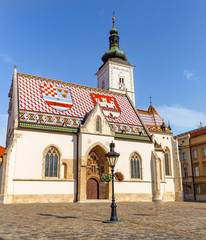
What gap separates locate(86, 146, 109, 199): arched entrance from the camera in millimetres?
A: 27797

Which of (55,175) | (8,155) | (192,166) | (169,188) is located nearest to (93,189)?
(55,175)

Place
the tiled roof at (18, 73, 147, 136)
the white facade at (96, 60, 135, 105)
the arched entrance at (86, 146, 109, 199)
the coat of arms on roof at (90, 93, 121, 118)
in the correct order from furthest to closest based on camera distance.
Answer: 1. the white facade at (96, 60, 135, 105)
2. the coat of arms on roof at (90, 93, 121, 118)
3. the arched entrance at (86, 146, 109, 199)
4. the tiled roof at (18, 73, 147, 136)

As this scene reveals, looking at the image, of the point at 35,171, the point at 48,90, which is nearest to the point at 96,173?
the point at 35,171

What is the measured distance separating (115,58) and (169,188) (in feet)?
103

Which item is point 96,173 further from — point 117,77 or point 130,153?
point 117,77

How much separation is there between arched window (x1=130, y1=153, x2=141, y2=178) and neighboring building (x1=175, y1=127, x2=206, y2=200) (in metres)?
17.6

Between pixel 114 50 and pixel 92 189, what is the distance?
37.0 meters

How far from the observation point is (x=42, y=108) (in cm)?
2786

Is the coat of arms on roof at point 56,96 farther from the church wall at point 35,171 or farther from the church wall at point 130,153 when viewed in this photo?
the church wall at point 130,153

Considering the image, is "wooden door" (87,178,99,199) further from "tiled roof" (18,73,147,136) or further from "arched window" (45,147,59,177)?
"tiled roof" (18,73,147,136)

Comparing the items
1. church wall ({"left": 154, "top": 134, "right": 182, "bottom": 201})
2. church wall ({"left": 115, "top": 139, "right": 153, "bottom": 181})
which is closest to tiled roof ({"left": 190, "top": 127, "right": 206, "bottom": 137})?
church wall ({"left": 154, "top": 134, "right": 182, "bottom": 201})

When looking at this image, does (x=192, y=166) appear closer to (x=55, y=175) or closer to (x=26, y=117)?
(x=55, y=175)

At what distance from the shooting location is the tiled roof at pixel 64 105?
89.1 feet

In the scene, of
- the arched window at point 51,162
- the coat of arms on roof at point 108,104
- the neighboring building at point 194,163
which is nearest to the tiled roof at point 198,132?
the neighboring building at point 194,163
